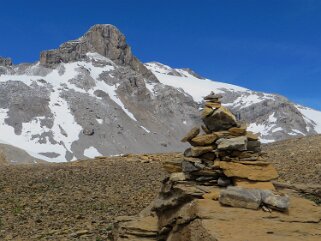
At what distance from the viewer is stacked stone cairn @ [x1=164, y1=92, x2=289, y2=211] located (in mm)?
14414

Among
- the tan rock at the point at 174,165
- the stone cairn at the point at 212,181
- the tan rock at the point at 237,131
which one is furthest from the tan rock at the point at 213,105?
the tan rock at the point at 174,165

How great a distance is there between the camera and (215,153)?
15.1 meters

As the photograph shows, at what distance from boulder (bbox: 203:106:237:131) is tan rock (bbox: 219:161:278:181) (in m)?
1.52

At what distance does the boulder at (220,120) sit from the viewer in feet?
50.4

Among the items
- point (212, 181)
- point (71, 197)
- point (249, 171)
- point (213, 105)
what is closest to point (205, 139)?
point (213, 105)

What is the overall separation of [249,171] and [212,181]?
1.20 m

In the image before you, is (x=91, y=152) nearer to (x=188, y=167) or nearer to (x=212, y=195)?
(x=188, y=167)

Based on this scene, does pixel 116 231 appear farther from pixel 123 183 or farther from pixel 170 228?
pixel 123 183

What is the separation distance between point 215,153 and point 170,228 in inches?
105

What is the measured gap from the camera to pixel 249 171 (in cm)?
1450

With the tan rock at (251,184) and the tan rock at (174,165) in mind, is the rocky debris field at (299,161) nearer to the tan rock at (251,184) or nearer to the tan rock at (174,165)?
the tan rock at (174,165)

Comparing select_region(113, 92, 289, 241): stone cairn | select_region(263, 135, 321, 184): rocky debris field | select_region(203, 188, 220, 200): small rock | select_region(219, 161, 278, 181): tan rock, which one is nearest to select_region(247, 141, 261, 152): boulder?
select_region(113, 92, 289, 241): stone cairn

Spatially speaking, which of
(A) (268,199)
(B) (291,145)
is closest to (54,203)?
(A) (268,199)

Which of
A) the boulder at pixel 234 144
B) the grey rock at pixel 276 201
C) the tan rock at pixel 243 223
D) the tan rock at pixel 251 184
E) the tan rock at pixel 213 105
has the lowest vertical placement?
the tan rock at pixel 243 223
